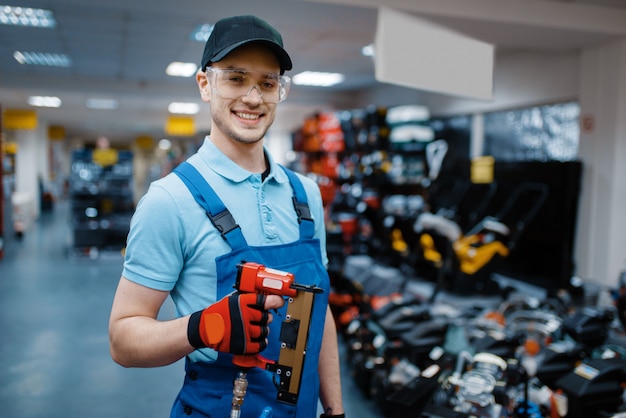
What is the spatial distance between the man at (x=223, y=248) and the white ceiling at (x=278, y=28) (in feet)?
3.35

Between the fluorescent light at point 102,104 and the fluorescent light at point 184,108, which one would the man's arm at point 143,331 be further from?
the fluorescent light at point 184,108

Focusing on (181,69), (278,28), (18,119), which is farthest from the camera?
(18,119)

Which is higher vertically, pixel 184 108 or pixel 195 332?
pixel 184 108

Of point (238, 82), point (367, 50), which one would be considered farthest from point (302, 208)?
point (367, 50)

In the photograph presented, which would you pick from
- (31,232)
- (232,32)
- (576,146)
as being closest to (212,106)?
(232,32)

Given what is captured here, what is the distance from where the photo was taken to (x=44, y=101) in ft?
42.7

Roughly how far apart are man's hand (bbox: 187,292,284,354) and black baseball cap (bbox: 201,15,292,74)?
21.9 inches

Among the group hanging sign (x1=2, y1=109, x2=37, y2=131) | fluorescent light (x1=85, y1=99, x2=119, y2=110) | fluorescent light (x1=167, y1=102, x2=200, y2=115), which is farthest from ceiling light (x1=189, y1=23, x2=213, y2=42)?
hanging sign (x1=2, y1=109, x2=37, y2=131)

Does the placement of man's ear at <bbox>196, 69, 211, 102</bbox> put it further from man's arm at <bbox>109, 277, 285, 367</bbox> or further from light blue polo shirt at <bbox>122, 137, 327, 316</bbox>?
man's arm at <bbox>109, 277, 285, 367</bbox>

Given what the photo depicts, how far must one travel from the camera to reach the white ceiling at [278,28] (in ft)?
15.3

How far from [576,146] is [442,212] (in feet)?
6.06

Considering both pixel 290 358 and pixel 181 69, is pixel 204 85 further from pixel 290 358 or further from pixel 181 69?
pixel 181 69

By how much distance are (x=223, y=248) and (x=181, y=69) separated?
8.14 metres

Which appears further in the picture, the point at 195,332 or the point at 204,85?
the point at 204,85
